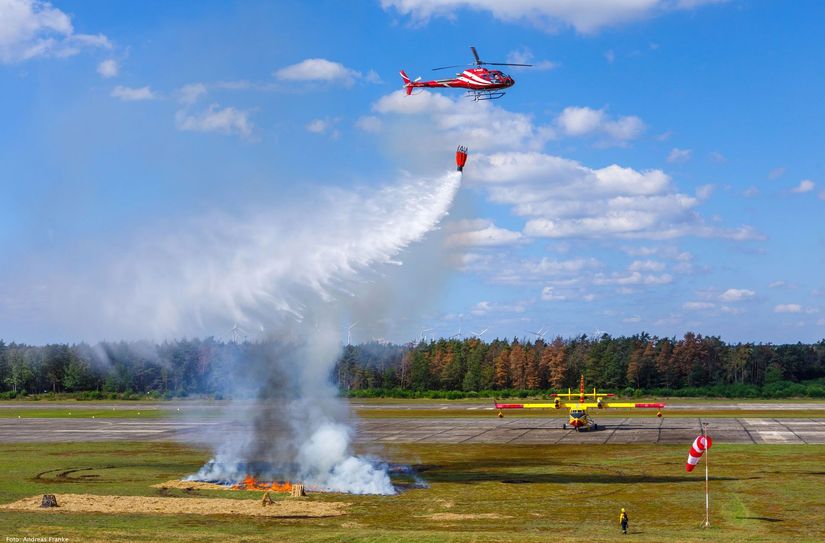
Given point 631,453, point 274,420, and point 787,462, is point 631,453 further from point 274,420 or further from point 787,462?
point 274,420

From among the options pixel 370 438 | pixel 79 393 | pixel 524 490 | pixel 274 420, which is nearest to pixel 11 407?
pixel 79 393

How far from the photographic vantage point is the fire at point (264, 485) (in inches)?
2251

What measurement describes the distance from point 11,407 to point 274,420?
412ft

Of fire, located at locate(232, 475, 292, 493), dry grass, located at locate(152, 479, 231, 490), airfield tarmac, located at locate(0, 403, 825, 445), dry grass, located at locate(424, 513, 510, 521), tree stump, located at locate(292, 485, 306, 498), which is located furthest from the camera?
airfield tarmac, located at locate(0, 403, 825, 445)

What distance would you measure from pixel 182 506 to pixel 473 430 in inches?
2173

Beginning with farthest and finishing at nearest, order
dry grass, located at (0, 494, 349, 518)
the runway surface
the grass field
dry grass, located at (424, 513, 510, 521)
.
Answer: the runway surface, dry grass, located at (0, 494, 349, 518), dry grass, located at (424, 513, 510, 521), the grass field

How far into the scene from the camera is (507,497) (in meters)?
53.5

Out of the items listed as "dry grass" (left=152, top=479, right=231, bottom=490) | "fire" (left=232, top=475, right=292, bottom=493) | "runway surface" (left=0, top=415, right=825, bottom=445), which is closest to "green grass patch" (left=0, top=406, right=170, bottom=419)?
"runway surface" (left=0, top=415, right=825, bottom=445)

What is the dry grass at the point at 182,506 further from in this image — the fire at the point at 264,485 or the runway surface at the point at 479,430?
the runway surface at the point at 479,430

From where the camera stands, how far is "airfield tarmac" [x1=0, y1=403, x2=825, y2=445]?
89.0m

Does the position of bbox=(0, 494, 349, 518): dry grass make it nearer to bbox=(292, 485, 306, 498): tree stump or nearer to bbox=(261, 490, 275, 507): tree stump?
bbox=(261, 490, 275, 507): tree stump

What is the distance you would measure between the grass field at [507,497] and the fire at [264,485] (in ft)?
6.65

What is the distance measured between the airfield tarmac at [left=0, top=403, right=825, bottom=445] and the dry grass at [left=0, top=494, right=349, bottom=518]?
24207mm

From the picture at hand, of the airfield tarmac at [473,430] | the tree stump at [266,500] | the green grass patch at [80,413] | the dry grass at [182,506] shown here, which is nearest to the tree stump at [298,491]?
the dry grass at [182,506]
